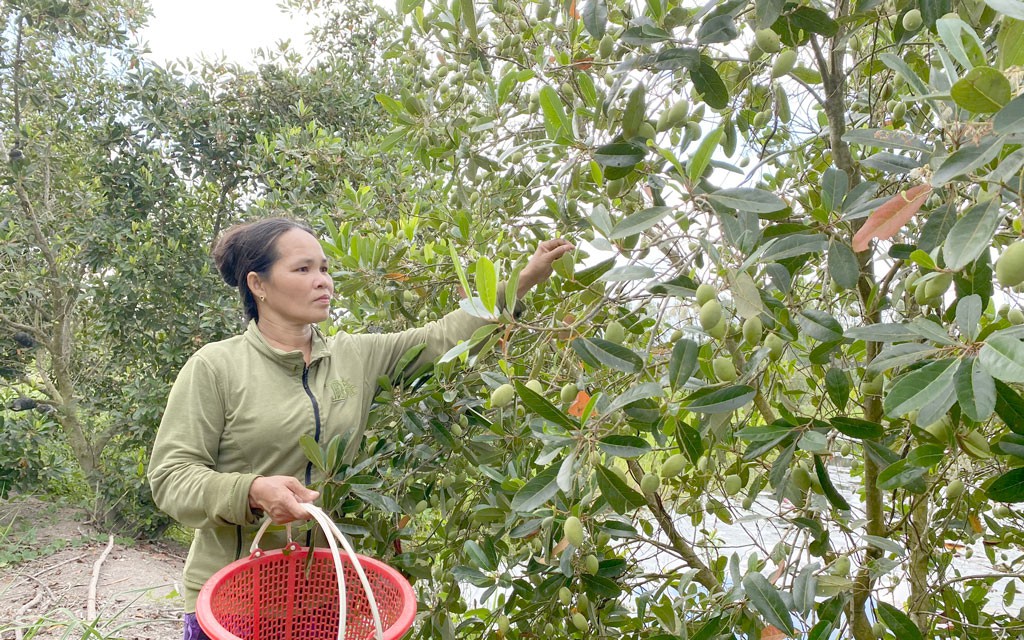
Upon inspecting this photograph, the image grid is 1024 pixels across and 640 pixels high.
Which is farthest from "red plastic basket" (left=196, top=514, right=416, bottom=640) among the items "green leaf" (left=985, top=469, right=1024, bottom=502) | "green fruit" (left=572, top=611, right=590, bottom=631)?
"green leaf" (left=985, top=469, right=1024, bottom=502)

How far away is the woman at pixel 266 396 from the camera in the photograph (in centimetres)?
128

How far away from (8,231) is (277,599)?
3.20 metres

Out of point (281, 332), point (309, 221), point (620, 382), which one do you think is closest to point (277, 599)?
point (281, 332)

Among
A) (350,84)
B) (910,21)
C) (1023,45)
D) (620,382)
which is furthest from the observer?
(350,84)

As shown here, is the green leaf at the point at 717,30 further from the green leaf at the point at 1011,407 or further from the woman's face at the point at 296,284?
the woman's face at the point at 296,284

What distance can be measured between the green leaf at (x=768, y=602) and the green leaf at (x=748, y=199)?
1.55 ft

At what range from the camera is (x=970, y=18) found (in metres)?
0.89

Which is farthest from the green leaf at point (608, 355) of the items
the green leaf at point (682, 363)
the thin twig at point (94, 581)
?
the thin twig at point (94, 581)

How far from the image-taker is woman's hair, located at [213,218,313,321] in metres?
1.59

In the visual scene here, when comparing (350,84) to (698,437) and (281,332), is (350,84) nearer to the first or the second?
(281,332)

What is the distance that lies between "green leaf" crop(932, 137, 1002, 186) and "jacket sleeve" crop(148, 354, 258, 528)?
1086 millimetres

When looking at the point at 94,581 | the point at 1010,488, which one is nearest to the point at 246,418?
the point at 1010,488

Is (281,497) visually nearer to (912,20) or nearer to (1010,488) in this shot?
(1010,488)

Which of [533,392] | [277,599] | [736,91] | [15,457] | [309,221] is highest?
[736,91]
